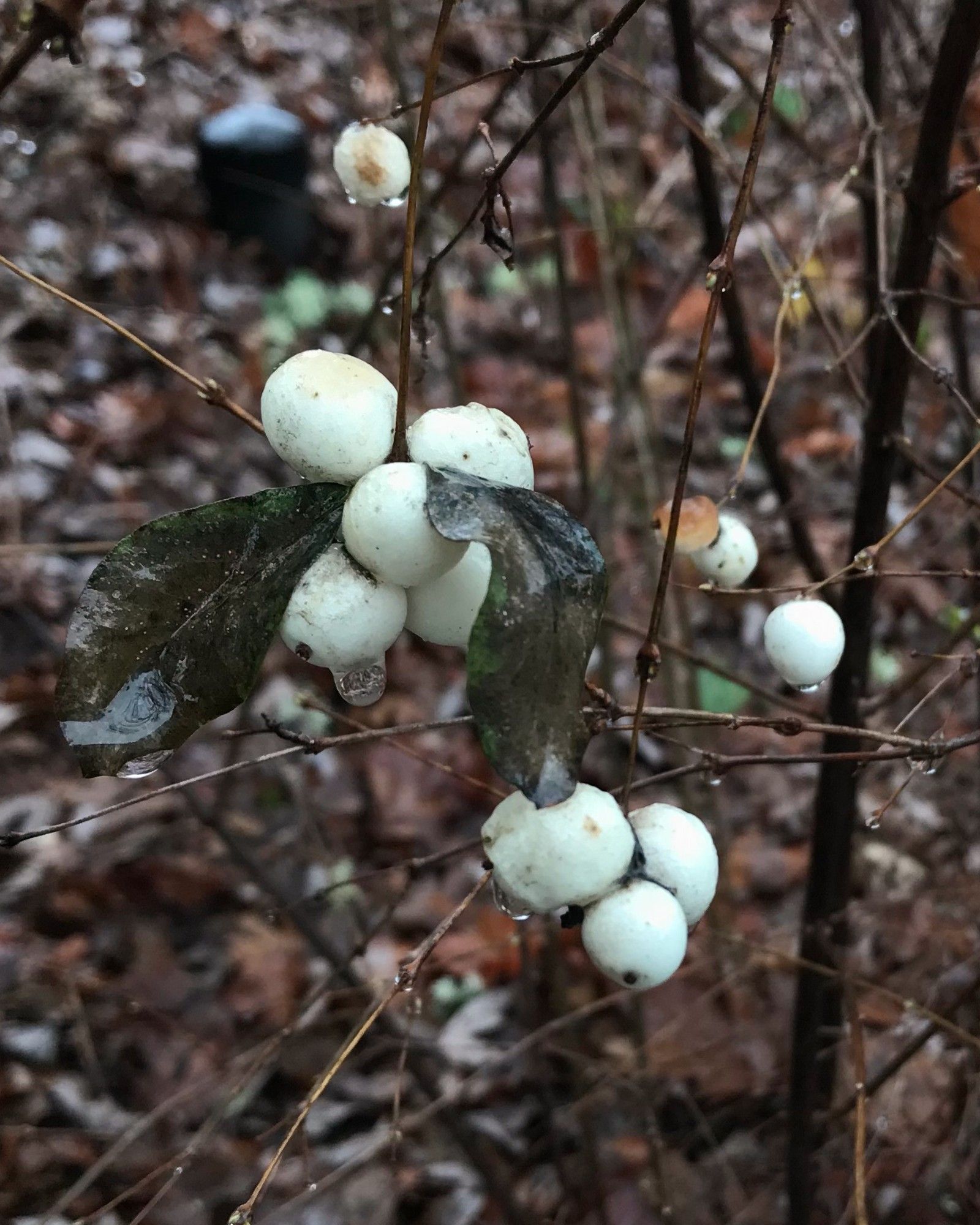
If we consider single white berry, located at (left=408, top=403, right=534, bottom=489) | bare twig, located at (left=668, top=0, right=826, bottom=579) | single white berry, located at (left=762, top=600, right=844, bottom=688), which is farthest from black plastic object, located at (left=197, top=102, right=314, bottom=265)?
single white berry, located at (left=408, top=403, right=534, bottom=489)

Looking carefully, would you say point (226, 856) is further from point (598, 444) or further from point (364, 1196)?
point (598, 444)

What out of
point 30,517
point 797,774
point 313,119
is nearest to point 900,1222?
point 797,774

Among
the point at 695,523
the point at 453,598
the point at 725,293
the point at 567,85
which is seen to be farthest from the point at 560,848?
the point at 725,293

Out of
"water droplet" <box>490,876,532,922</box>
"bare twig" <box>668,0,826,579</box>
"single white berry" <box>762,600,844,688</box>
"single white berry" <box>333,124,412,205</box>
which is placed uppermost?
"bare twig" <box>668,0,826,579</box>

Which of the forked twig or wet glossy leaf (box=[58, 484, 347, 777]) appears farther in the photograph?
the forked twig

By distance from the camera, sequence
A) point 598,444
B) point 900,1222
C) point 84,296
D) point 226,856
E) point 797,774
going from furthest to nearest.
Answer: point 84,296 → point 598,444 → point 797,774 → point 226,856 → point 900,1222

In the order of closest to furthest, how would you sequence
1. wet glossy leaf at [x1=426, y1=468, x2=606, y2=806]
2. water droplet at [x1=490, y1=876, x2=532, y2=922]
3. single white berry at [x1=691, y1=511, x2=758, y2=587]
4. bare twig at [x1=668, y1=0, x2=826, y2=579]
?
wet glossy leaf at [x1=426, y1=468, x2=606, y2=806]
water droplet at [x1=490, y1=876, x2=532, y2=922]
single white berry at [x1=691, y1=511, x2=758, y2=587]
bare twig at [x1=668, y1=0, x2=826, y2=579]

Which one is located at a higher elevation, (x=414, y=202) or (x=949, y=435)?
(x=949, y=435)

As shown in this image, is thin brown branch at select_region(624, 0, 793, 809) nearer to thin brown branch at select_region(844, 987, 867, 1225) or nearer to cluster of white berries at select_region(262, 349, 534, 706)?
cluster of white berries at select_region(262, 349, 534, 706)
